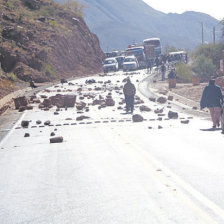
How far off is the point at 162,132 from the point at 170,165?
7615mm

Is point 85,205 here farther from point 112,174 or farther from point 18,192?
point 112,174

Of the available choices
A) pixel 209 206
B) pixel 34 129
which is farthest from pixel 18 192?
pixel 34 129

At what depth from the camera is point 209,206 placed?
823 centimetres

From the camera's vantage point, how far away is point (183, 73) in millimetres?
60562

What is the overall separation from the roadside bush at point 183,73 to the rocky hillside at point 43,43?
13.0 m

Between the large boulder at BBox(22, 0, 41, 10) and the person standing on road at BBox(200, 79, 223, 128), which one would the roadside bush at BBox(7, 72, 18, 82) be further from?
the person standing on road at BBox(200, 79, 223, 128)

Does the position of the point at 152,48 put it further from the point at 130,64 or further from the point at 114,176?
the point at 114,176

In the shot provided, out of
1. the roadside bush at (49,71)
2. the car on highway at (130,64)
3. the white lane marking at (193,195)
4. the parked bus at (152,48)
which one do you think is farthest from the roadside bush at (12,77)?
the white lane marking at (193,195)

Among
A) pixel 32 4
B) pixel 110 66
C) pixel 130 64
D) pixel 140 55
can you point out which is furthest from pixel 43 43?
pixel 32 4

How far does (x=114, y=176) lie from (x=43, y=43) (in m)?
64.4

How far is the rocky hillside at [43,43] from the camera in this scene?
6419 centimetres

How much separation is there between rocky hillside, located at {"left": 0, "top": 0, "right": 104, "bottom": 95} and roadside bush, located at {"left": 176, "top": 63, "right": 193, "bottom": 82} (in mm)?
12981

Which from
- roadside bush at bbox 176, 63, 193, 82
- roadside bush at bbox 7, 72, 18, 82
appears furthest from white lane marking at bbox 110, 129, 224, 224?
roadside bush at bbox 176, 63, 193, 82

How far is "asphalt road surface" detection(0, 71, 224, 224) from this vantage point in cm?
808
